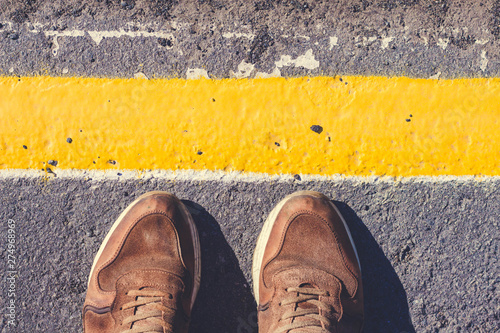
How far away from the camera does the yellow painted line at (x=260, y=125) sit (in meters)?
1.60

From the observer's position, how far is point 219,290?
1.67 meters

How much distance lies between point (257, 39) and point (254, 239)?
109 cm

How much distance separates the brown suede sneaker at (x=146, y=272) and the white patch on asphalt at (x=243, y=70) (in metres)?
0.74

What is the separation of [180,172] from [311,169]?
705 millimetres

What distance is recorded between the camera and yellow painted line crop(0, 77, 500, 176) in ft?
5.26

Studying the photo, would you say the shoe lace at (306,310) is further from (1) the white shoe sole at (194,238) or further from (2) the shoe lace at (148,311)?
(2) the shoe lace at (148,311)

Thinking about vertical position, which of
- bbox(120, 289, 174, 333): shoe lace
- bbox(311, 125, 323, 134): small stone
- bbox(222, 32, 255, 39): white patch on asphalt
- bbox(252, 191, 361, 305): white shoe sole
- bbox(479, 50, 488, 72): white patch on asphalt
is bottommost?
bbox(120, 289, 174, 333): shoe lace

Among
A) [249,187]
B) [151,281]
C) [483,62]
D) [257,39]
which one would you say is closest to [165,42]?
[257,39]

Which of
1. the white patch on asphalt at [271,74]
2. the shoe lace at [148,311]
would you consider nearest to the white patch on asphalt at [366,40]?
the white patch on asphalt at [271,74]

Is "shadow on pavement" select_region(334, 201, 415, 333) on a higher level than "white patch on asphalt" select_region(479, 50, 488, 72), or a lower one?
lower

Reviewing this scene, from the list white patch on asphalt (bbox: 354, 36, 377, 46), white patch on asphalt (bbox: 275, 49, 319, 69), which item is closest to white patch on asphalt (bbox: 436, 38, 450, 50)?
white patch on asphalt (bbox: 354, 36, 377, 46)

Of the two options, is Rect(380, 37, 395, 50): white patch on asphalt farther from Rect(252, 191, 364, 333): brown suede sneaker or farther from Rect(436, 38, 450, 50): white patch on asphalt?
Rect(252, 191, 364, 333): brown suede sneaker

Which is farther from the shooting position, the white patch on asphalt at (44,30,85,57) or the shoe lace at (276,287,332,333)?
the white patch on asphalt at (44,30,85,57)

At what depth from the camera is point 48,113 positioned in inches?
64.3
